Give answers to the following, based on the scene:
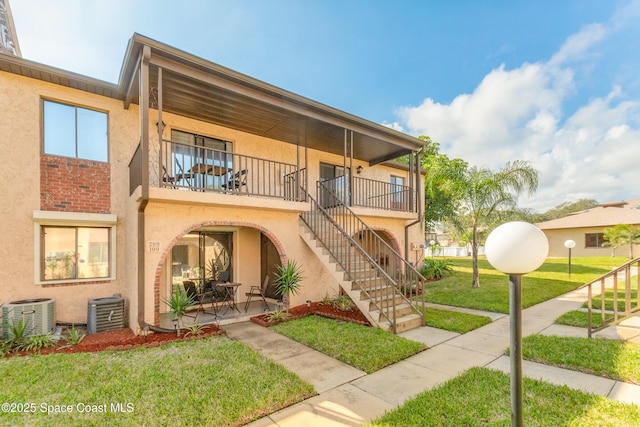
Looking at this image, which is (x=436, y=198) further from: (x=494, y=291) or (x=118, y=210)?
(x=118, y=210)

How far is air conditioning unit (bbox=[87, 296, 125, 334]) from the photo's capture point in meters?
6.42

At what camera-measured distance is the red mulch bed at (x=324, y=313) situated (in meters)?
7.06

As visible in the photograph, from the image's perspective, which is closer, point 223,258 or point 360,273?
point 360,273

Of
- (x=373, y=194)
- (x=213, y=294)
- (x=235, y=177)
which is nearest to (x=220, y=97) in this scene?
(x=235, y=177)

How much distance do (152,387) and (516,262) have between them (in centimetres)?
461

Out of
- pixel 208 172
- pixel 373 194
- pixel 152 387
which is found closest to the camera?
pixel 152 387

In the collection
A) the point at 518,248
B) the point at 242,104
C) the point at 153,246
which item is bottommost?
the point at 153,246

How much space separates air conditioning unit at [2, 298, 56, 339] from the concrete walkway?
3.62 metres

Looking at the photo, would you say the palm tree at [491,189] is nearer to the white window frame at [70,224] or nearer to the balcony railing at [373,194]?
the balcony railing at [373,194]

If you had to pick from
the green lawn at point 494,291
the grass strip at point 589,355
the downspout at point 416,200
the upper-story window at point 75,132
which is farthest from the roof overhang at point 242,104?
the grass strip at point 589,355

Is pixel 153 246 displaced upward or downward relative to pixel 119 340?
upward

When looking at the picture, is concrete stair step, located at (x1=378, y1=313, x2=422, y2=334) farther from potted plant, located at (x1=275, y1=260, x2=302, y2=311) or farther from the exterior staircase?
potted plant, located at (x1=275, y1=260, x2=302, y2=311)

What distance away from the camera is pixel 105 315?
652 centimetres

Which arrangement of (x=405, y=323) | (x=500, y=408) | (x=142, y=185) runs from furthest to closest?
1. (x=405, y=323)
2. (x=142, y=185)
3. (x=500, y=408)
